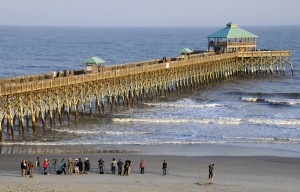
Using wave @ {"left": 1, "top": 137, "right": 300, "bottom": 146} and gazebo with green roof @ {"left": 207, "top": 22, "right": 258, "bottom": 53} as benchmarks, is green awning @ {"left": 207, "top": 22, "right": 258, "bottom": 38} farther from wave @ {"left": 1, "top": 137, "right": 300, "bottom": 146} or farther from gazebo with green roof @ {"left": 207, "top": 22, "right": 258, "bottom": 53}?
wave @ {"left": 1, "top": 137, "right": 300, "bottom": 146}

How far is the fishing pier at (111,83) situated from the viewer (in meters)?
39.0

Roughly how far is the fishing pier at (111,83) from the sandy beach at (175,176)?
6740 millimetres

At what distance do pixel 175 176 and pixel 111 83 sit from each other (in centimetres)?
2300

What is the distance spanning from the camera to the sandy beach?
84.8 ft

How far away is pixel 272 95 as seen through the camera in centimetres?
6356

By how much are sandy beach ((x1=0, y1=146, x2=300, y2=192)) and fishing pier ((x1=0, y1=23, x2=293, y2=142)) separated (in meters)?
6.74

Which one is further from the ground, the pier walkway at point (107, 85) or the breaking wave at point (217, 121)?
the pier walkway at point (107, 85)

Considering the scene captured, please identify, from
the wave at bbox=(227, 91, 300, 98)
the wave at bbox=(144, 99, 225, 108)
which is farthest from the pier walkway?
the wave at bbox=(227, 91, 300, 98)

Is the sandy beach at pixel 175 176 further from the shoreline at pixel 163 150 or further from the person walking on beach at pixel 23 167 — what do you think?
the shoreline at pixel 163 150

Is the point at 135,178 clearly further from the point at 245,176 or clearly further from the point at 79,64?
the point at 79,64

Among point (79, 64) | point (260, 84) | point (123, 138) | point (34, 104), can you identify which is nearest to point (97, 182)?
point (123, 138)

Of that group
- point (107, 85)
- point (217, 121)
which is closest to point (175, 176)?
point (217, 121)

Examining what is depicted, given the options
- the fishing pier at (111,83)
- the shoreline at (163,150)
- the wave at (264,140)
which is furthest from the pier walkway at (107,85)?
the wave at (264,140)

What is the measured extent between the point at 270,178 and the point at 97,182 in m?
8.18
